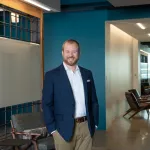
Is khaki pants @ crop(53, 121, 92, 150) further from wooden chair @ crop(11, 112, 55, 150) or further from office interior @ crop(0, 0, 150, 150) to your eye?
office interior @ crop(0, 0, 150, 150)

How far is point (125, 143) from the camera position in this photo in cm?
620

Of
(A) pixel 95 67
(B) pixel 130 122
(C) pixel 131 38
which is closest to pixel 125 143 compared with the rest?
(A) pixel 95 67

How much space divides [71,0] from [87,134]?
16.9ft

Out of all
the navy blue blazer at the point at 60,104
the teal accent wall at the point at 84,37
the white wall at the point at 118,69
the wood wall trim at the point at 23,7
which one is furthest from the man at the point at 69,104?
the white wall at the point at 118,69

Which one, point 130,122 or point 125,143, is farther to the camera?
point 130,122

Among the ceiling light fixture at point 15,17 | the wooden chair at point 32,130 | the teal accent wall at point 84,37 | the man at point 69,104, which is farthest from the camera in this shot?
the teal accent wall at point 84,37

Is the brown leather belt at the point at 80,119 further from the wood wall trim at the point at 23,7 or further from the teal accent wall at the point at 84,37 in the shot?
the teal accent wall at the point at 84,37

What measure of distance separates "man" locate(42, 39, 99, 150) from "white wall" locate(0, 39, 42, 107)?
2.63m

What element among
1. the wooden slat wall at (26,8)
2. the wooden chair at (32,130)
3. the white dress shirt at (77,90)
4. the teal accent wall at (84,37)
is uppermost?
the wooden slat wall at (26,8)

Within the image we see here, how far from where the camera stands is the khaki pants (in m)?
2.94

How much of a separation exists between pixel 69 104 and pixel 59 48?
5.00m

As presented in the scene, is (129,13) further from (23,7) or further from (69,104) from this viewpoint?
(69,104)

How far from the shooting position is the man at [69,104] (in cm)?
288

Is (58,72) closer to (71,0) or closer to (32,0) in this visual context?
(32,0)
